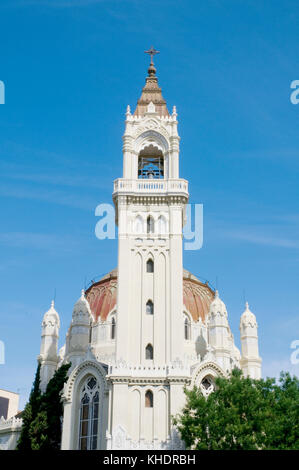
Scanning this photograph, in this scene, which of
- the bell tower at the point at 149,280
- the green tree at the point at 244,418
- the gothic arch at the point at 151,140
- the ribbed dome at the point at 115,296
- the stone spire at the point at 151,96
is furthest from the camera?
the ribbed dome at the point at 115,296

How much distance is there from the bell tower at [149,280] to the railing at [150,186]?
0.28 ft

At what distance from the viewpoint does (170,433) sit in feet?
141

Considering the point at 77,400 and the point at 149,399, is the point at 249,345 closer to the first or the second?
the point at 149,399

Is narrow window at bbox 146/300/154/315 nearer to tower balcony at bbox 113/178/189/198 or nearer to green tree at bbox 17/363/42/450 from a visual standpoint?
tower balcony at bbox 113/178/189/198

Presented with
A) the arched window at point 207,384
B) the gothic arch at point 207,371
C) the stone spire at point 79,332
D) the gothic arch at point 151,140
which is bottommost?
the arched window at point 207,384

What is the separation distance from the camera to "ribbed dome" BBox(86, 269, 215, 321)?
58812 mm

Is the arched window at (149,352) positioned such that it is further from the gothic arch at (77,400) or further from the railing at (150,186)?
the railing at (150,186)

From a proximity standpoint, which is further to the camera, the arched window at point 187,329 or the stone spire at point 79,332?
the arched window at point 187,329

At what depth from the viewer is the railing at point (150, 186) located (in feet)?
169

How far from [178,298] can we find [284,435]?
14056mm

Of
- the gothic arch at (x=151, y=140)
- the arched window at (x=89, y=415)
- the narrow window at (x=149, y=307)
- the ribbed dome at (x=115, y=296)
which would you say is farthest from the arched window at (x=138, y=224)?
the arched window at (x=89, y=415)

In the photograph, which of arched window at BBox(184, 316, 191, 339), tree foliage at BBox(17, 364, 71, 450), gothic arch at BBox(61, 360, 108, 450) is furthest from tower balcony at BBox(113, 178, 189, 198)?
tree foliage at BBox(17, 364, 71, 450)

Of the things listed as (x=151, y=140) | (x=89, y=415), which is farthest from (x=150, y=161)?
(x=89, y=415)

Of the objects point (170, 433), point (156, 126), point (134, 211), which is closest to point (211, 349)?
point (170, 433)
